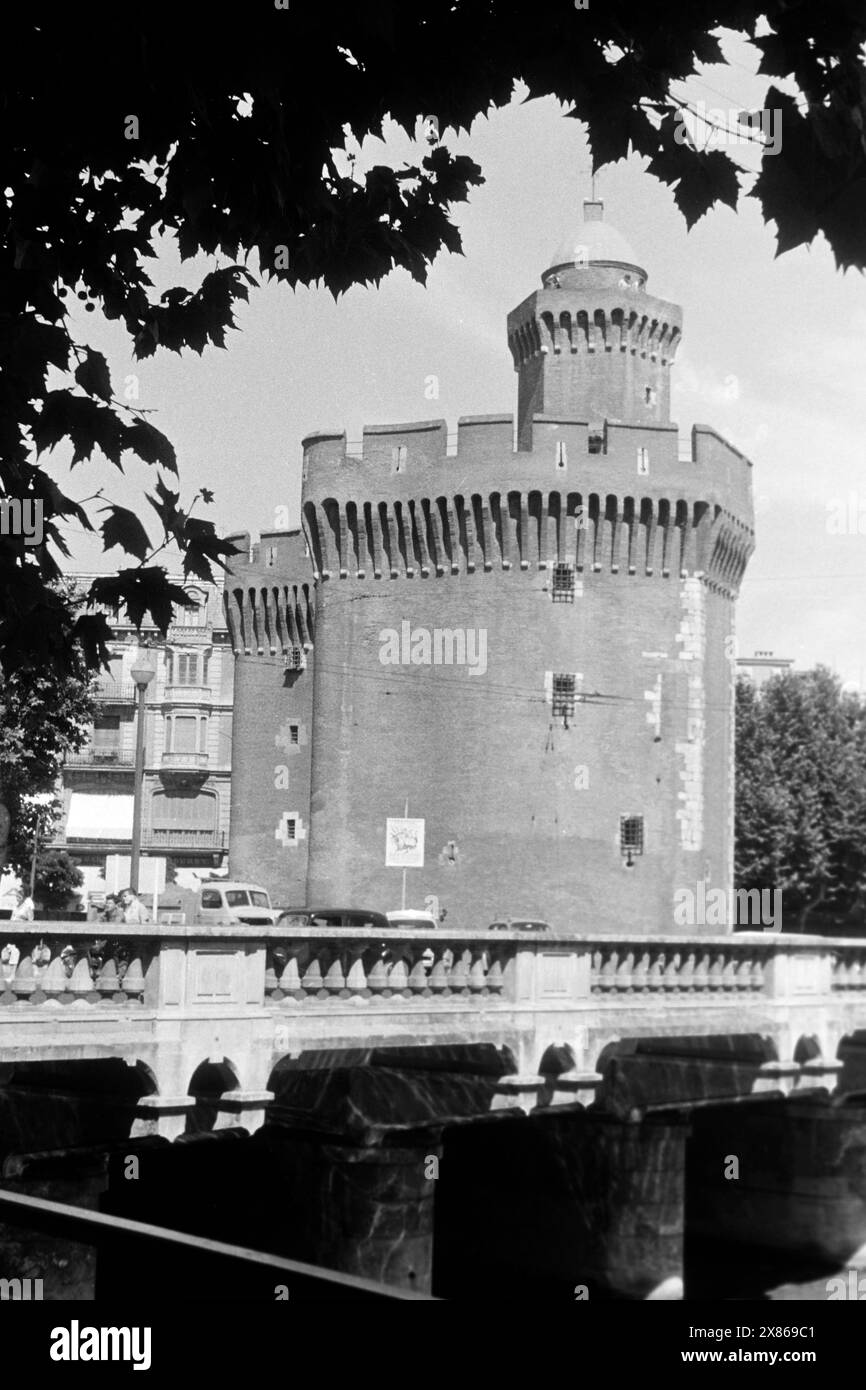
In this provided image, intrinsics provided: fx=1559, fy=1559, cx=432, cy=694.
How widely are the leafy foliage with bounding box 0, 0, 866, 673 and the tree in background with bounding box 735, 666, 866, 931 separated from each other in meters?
55.9

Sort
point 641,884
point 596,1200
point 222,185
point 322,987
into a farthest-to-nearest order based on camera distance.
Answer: point 641,884, point 596,1200, point 322,987, point 222,185

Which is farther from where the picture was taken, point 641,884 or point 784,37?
point 641,884

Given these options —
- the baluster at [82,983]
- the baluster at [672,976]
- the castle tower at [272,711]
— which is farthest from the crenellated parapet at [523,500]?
the baluster at [82,983]

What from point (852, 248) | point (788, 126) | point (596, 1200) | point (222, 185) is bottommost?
point (596, 1200)

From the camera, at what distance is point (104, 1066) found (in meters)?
17.3

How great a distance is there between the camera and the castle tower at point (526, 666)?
1789 inches

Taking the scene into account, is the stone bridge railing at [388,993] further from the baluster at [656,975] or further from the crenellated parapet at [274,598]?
the crenellated parapet at [274,598]

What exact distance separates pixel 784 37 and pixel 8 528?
3.62m

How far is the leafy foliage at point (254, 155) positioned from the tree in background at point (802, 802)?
184ft

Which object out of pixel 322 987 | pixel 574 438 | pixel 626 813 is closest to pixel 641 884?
pixel 626 813

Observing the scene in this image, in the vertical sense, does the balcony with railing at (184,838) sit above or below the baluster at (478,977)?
above

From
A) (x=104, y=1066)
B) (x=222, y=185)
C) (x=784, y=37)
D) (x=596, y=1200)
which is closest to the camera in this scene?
(x=784, y=37)
